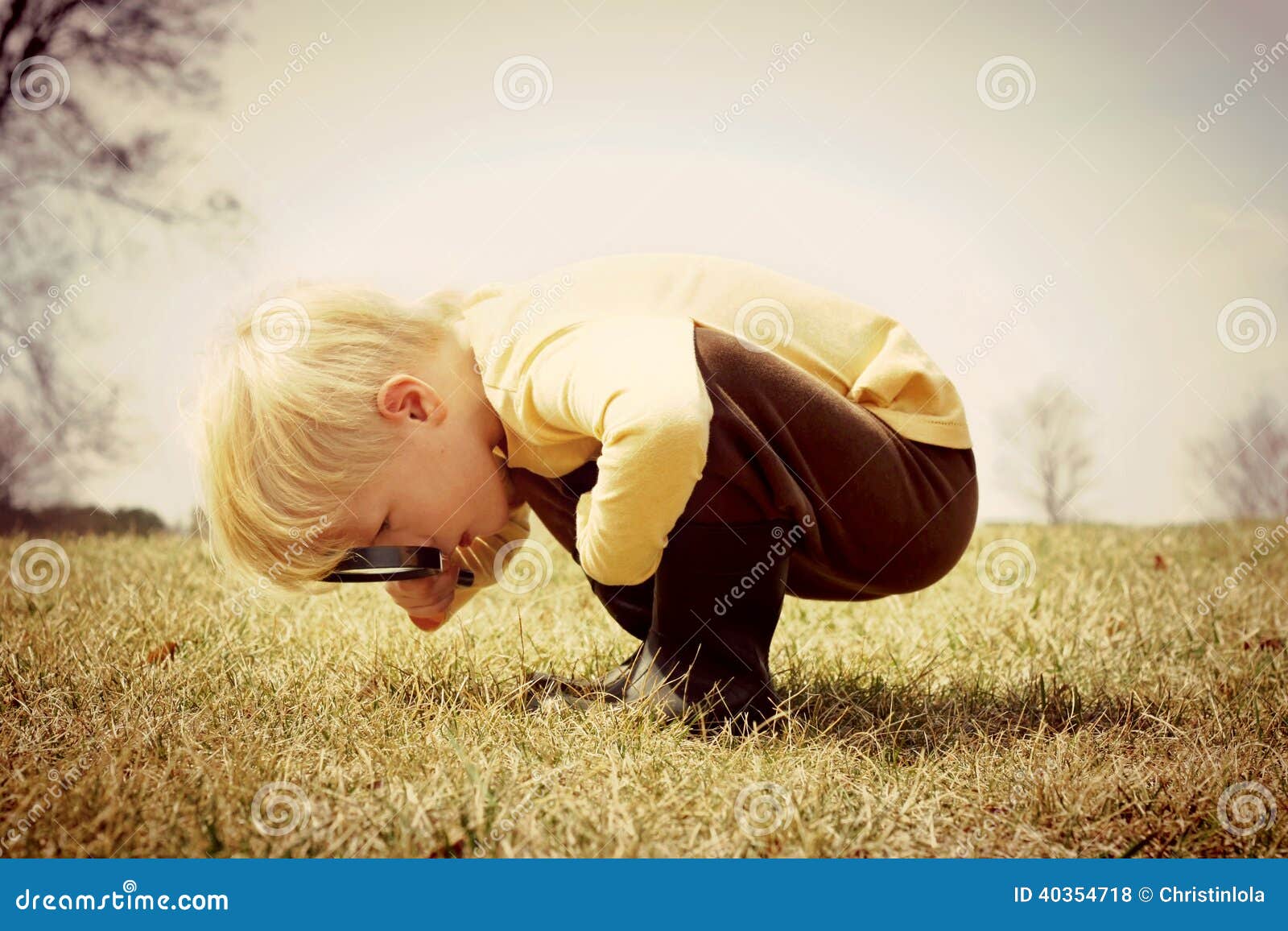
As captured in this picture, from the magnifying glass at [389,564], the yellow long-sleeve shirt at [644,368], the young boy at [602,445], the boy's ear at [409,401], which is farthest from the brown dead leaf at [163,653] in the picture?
the yellow long-sleeve shirt at [644,368]

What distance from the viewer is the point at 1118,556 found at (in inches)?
130

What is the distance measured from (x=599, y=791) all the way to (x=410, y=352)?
83 centimetres

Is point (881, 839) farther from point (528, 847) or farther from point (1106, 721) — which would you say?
point (1106, 721)

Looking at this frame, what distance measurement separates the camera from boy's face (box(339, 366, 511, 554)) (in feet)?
5.56

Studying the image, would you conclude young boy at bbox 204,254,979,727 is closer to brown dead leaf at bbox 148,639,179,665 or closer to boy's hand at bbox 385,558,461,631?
boy's hand at bbox 385,558,461,631

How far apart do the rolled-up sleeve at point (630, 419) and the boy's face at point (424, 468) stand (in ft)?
0.62

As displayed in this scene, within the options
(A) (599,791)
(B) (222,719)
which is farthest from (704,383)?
(B) (222,719)

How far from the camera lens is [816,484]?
1693mm

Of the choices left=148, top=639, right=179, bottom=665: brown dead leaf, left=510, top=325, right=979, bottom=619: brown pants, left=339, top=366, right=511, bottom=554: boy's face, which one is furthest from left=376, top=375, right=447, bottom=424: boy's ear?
left=148, top=639, right=179, bottom=665: brown dead leaf

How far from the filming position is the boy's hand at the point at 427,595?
72.6 inches

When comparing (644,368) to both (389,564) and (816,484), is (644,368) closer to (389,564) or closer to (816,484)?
(816,484)

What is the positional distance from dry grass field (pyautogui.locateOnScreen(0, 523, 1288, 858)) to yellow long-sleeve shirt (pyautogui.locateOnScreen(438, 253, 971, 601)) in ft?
1.13

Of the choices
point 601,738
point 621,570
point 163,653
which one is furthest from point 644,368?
point 163,653

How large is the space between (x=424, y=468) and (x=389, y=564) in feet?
0.56
